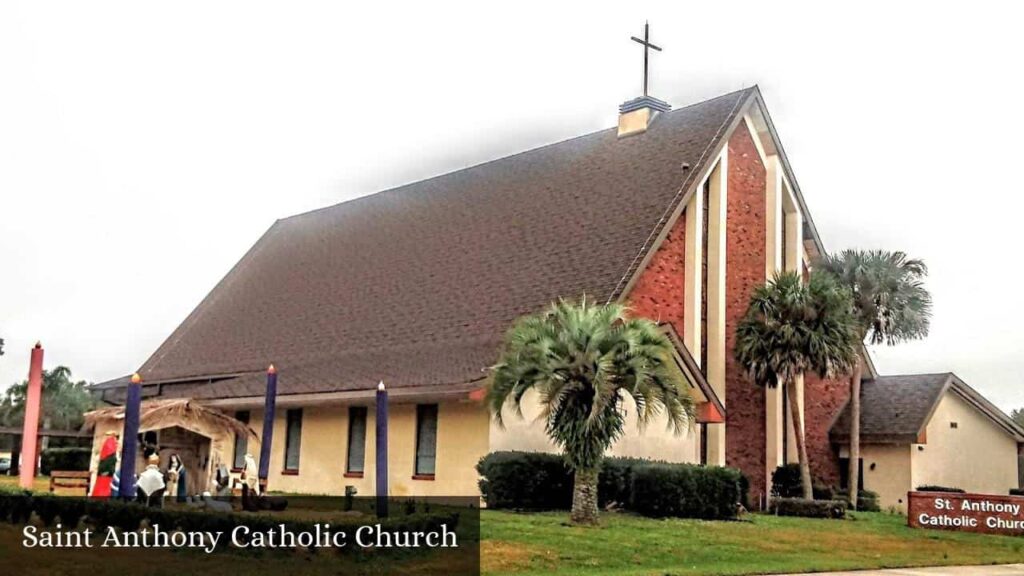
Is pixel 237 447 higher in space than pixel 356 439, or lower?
lower

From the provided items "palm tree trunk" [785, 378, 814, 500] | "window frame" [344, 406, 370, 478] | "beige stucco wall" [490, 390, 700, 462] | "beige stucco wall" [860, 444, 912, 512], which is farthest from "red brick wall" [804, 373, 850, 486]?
"window frame" [344, 406, 370, 478]

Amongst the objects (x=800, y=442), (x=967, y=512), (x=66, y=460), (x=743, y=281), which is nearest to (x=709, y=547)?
(x=967, y=512)

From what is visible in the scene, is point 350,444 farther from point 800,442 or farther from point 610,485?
point 800,442

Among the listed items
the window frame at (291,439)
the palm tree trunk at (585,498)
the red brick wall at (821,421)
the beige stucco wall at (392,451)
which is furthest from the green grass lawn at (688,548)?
Result: the window frame at (291,439)

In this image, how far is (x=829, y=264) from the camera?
3625cm

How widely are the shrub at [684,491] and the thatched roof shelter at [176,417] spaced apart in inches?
337

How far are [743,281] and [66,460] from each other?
26127mm

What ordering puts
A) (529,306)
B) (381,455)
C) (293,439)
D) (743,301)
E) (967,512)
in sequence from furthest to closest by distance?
1. (743,301)
2. (293,439)
3. (529,306)
4. (967,512)
5. (381,455)

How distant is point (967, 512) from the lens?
2666 cm

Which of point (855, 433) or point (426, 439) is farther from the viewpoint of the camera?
point (855, 433)

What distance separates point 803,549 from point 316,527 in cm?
1025

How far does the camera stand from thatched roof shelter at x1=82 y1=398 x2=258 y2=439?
885 inches

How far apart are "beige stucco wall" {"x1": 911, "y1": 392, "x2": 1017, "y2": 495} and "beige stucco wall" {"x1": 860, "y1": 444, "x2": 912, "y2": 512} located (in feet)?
0.98

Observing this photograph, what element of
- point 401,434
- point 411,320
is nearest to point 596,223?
point 411,320
